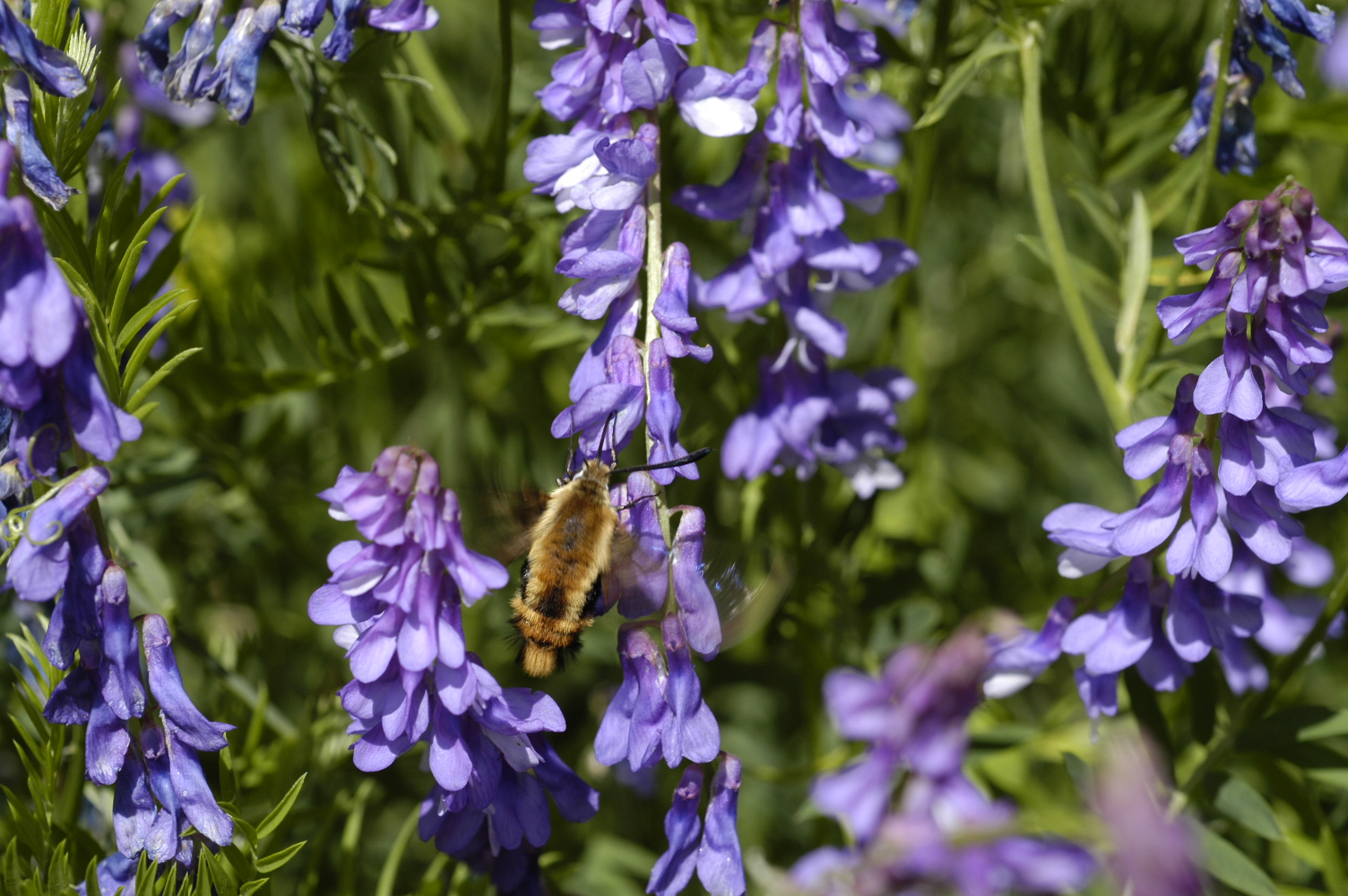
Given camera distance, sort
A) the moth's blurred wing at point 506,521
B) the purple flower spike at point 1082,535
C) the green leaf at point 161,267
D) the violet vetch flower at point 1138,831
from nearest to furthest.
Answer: the violet vetch flower at point 1138,831, the purple flower spike at point 1082,535, the moth's blurred wing at point 506,521, the green leaf at point 161,267

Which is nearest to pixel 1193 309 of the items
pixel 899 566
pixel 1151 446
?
pixel 1151 446

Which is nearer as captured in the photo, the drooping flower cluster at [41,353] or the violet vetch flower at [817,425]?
the drooping flower cluster at [41,353]

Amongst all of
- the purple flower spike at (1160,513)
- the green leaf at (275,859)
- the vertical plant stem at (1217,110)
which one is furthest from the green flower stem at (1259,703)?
the green leaf at (275,859)

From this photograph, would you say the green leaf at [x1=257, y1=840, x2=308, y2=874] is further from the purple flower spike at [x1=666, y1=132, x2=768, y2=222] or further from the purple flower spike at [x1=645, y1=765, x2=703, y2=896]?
the purple flower spike at [x1=666, y1=132, x2=768, y2=222]

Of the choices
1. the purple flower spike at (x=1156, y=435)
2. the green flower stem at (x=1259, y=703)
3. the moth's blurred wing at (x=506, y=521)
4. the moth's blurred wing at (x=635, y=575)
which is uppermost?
the purple flower spike at (x=1156, y=435)

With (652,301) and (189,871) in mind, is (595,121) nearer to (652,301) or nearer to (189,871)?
(652,301)

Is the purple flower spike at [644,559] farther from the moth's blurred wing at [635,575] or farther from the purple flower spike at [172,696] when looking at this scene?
the purple flower spike at [172,696]

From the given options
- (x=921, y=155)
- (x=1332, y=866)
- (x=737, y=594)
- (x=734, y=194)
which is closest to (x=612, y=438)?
(x=737, y=594)

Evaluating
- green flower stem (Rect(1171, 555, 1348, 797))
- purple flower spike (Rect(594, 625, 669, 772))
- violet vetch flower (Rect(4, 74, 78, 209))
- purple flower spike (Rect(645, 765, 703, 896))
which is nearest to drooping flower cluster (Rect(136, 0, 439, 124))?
violet vetch flower (Rect(4, 74, 78, 209))

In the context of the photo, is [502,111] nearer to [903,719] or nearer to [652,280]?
[652,280]
